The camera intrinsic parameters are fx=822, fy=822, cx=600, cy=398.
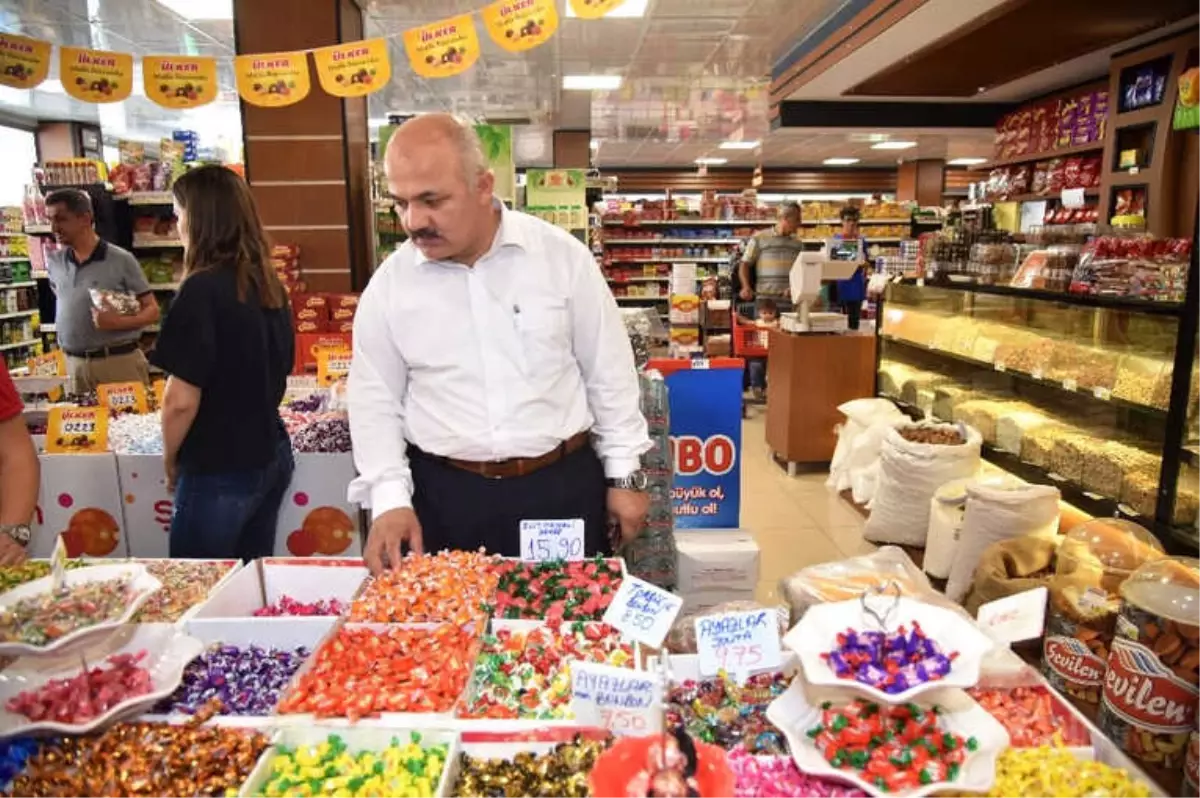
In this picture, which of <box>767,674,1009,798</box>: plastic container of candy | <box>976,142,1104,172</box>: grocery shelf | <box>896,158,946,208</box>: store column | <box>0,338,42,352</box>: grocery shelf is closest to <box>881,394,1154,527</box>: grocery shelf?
<box>767,674,1009,798</box>: plastic container of candy

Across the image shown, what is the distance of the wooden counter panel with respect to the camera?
236 inches

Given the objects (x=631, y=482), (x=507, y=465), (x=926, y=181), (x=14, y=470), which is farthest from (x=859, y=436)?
(x=926, y=181)

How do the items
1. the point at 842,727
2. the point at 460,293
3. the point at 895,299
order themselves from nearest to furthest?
the point at 842,727, the point at 460,293, the point at 895,299

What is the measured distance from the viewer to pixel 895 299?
5781 mm

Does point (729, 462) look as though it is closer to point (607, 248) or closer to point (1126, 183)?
point (1126, 183)

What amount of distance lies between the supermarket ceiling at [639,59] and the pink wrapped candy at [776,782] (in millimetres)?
5473

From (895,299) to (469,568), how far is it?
462 cm

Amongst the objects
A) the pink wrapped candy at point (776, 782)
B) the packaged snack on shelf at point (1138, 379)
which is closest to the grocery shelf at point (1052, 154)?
the packaged snack on shelf at point (1138, 379)

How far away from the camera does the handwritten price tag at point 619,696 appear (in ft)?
4.20

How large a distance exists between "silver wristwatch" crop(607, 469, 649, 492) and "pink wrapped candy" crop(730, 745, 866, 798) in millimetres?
1109

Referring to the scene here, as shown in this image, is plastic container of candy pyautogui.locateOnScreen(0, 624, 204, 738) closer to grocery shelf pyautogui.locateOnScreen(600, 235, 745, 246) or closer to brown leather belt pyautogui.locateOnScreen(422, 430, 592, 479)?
brown leather belt pyautogui.locateOnScreen(422, 430, 592, 479)

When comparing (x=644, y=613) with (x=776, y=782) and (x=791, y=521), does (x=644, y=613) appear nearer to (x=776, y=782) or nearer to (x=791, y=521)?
(x=776, y=782)

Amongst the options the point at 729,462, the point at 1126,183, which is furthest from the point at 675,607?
the point at 1126,183

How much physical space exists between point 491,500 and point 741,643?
912 mm
